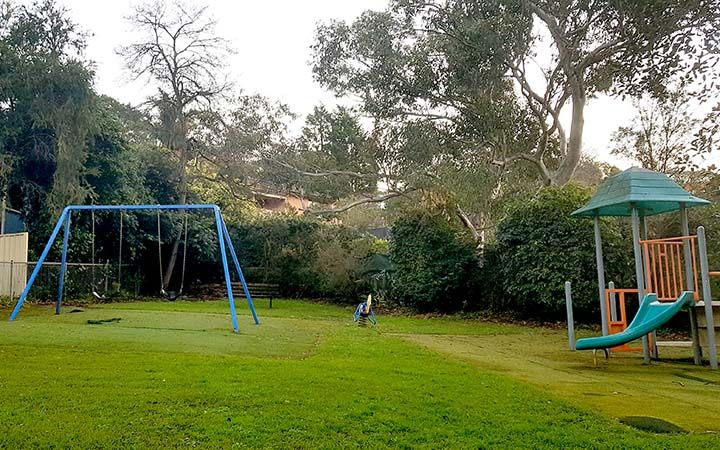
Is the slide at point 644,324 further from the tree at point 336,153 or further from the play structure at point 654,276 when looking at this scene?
the tree at point 336,153

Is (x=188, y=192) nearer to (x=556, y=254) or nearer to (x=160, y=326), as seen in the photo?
(x=160, y=326)

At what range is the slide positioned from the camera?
25.5 feet

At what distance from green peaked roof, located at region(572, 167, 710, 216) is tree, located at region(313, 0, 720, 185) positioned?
8.54 feet

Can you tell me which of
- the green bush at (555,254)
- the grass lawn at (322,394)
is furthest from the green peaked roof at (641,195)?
the green bush at (555,254)

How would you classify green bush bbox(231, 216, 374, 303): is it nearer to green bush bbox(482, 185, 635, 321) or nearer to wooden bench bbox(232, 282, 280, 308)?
wooden bench bbox(232, 282, 280, 308)

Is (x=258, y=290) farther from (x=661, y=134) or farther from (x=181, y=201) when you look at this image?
(x=661, y=134)

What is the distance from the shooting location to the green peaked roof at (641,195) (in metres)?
8.89

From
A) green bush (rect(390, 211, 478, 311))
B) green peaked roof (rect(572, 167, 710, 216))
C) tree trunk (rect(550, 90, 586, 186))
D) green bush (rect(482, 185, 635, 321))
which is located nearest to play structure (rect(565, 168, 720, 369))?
green peaked roof (rect(572, 167, 710, 216))

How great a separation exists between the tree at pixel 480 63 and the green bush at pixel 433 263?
265 cm

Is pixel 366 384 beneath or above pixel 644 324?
beneath

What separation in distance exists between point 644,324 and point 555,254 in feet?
22.8

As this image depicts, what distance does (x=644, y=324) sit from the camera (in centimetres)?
786

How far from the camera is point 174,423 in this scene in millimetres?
4195

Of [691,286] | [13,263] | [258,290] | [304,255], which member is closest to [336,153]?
[304,255]
